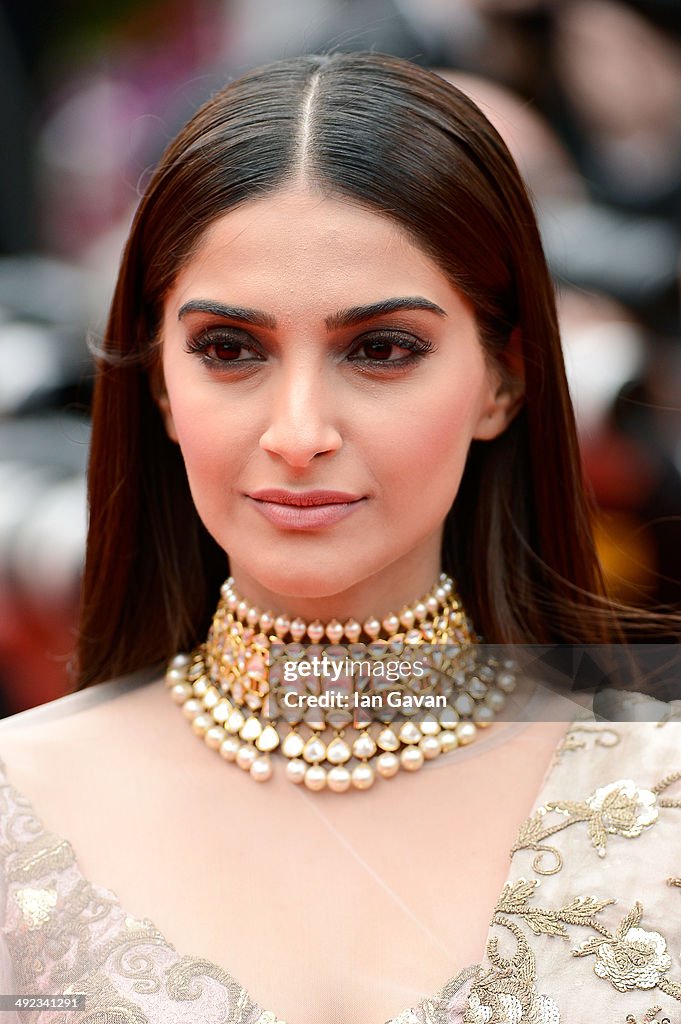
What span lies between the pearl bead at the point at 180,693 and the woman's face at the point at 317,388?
0.92 feet

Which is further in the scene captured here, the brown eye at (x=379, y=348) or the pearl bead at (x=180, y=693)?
the pearl bead at (x=180, y=693)

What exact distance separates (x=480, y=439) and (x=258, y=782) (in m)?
0.65

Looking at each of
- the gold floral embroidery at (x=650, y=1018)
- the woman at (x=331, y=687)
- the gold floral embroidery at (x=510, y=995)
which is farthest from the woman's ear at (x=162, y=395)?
the gold floral embroidery at (x=650, y=1018)

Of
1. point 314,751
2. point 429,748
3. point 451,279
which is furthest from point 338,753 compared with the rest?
point 451,279

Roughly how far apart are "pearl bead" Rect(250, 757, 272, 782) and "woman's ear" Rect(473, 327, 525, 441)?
1.96ft

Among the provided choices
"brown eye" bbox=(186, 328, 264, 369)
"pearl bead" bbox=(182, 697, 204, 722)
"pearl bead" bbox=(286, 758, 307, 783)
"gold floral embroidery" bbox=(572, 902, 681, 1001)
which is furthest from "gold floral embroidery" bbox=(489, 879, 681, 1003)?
"brown eye" bbox=(186, 328, 264, 369)

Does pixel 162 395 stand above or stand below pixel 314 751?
→ above

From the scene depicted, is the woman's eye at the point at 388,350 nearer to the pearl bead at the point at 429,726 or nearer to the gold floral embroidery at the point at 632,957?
the pearl bead at the point at 429,726

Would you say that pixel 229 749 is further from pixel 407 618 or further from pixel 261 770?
pixel 407 618

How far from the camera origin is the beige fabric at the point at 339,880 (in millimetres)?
1443

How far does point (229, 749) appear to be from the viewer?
173 centimetres

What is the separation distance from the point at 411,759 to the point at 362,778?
3.1 inches

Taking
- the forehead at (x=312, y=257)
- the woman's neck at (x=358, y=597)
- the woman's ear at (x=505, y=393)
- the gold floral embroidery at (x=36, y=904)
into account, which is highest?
the forehead at (x=312, y=257)

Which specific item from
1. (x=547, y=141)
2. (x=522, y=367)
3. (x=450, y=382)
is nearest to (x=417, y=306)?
(x=450, y=382)
